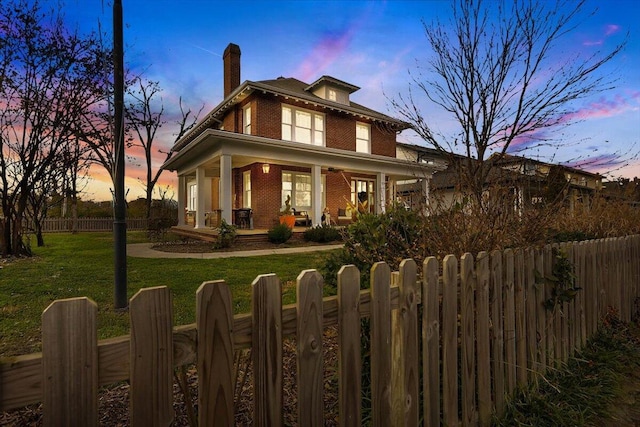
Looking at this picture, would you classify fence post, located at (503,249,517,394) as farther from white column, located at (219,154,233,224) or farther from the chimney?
the chimney

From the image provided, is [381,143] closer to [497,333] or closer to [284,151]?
[284,151]

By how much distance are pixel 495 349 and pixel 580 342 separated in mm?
1691

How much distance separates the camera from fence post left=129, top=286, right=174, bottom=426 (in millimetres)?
952

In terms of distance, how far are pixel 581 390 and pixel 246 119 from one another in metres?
15.0

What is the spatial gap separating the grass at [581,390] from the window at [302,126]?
13.7 metres

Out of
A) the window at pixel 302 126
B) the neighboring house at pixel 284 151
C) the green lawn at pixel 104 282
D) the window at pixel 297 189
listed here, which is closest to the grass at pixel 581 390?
the green lawn at pixel 104 282

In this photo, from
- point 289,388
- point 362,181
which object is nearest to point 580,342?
point 289,388

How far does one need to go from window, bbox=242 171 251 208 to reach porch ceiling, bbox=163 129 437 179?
60 cm

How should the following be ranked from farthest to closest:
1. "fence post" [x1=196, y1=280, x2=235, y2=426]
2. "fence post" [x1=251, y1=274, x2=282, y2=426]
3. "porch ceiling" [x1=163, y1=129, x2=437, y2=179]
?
1. "porch ceiling" [x1=163, y1=129, x2=437, y2=179]
2. "fence post" [x1=251, y1=274, x2=282, y2=426]
3. "fence post" [x1=196, y1=280, x2=235, y2=426]

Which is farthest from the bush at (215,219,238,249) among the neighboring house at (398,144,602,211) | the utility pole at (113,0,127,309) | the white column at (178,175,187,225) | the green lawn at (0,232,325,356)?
the white column at (178,175,187,225)

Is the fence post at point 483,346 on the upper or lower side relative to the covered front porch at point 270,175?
lower

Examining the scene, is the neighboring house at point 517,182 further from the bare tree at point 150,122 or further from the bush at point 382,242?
the bare tree at point 150,122

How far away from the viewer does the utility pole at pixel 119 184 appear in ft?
13.0

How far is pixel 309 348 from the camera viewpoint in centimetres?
131
